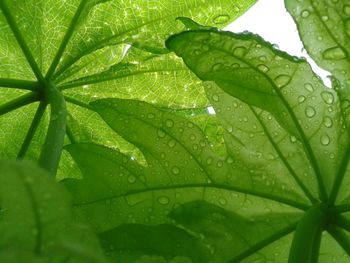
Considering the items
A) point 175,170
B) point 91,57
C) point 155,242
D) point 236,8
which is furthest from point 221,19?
point 155,242

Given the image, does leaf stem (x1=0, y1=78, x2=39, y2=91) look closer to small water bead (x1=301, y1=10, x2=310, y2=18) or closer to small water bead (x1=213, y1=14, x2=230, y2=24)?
small water bead (x1=213, y1=14, x2=230, y2=24)

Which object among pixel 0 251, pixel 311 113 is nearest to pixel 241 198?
pixel 311 113

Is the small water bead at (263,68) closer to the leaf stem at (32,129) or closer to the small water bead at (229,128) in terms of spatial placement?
the small water bead at (229,128)

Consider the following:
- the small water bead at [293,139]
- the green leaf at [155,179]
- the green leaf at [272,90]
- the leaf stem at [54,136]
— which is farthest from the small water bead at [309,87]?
the leaf stem at [54,136]

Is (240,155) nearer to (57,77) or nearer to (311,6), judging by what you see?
(311,6)

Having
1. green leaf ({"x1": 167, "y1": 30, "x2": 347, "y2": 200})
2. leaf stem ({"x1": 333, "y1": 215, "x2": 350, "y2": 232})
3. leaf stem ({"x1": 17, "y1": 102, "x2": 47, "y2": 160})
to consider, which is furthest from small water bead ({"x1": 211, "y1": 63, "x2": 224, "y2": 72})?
leaf stem ({"x1": 17, "y1": 102, "x2": 47, "y2": 160})

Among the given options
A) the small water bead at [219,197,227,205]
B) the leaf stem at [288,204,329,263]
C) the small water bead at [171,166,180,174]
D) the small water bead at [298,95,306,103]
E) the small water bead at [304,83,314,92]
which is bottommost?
the leaf stem at [288,204,329,263]
